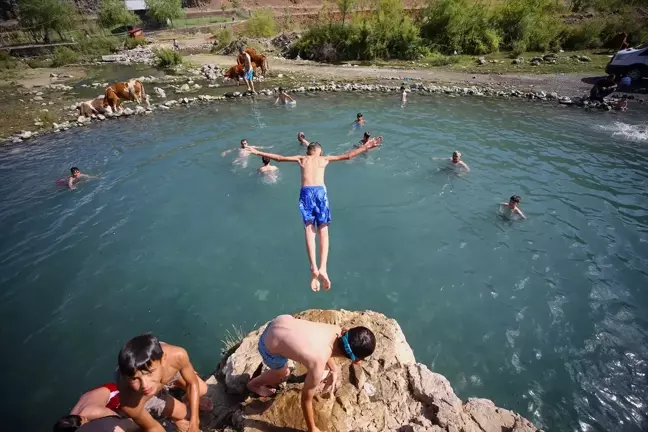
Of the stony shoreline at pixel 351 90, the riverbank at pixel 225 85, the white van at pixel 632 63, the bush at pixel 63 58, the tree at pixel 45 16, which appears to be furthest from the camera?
the tree at pixel 45 16

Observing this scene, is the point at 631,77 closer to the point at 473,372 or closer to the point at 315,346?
the point at 473,372

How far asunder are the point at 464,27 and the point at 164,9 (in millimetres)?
48077

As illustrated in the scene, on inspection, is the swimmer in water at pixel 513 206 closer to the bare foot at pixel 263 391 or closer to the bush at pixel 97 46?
the bare foot at pixel 263 391

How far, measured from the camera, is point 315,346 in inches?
128

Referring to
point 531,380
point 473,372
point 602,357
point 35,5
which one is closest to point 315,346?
point 473,372

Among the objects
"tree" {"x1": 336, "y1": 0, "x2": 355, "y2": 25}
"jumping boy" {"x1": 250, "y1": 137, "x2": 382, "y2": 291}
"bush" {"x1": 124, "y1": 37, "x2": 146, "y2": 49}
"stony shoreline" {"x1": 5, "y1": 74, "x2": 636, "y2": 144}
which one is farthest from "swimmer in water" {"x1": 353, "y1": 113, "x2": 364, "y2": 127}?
"bush" {"x1": 124, "y1": 37, "x2": 146, "y2": 49}

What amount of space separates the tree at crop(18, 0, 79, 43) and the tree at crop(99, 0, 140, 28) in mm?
8215

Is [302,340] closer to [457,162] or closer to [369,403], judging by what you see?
[369,403]

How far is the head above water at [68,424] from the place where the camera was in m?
3.39

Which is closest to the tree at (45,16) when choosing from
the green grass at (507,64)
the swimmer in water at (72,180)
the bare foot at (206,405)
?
the green grass at (507,64)

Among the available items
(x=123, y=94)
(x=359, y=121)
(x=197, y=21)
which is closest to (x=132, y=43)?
(x=197, y=21)

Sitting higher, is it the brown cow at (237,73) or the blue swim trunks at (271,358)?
the brown cow at (237,73)

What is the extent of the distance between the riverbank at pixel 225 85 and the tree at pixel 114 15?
109 ft

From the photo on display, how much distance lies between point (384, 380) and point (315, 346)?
1.64 meters
